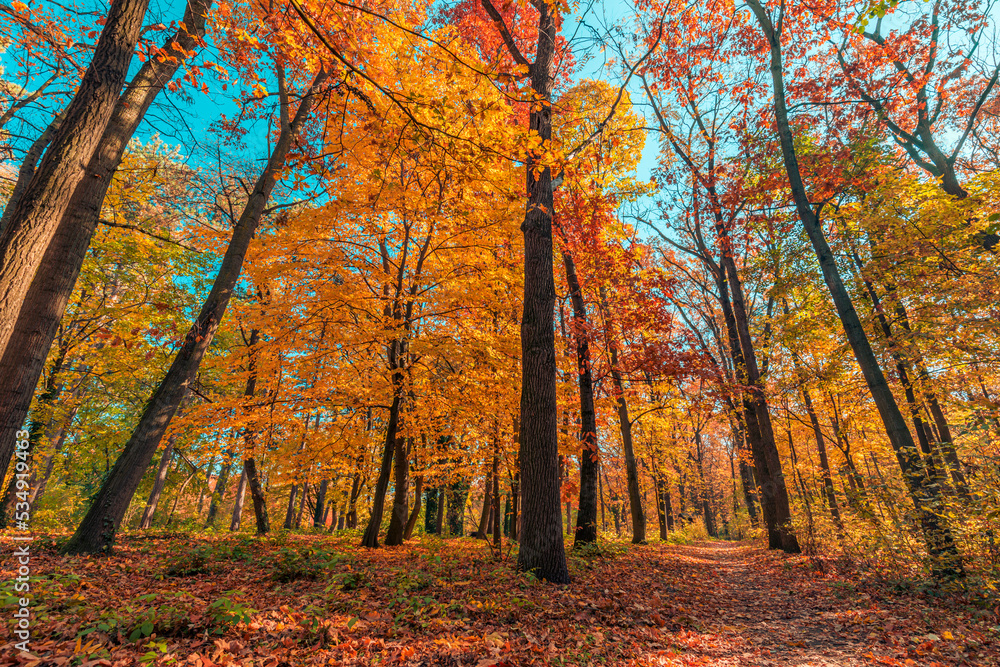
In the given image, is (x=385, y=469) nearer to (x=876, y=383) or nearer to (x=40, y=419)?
(x=876, y=383)

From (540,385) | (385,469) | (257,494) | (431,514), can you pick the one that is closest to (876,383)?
(540,385)

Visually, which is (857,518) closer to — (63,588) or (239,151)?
(63,588)

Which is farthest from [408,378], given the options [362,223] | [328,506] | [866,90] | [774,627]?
[328,506]

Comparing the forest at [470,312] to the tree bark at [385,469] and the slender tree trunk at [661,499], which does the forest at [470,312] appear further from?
the slender tree trunk at [661,499]

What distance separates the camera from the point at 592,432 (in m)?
10.1

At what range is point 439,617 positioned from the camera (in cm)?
400

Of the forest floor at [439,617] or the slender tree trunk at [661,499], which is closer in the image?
the forest floor at [439,617]

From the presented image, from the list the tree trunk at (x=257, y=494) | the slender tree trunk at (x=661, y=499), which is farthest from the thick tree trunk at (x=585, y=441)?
the slender tree trunk at (x=661, y=499)

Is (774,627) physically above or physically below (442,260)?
below

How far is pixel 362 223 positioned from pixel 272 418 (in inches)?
180

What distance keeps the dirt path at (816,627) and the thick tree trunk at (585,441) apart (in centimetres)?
286

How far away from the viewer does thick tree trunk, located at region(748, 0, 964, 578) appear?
5402 mm

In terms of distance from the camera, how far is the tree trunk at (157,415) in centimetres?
613

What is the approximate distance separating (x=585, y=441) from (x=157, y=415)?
8.30m
